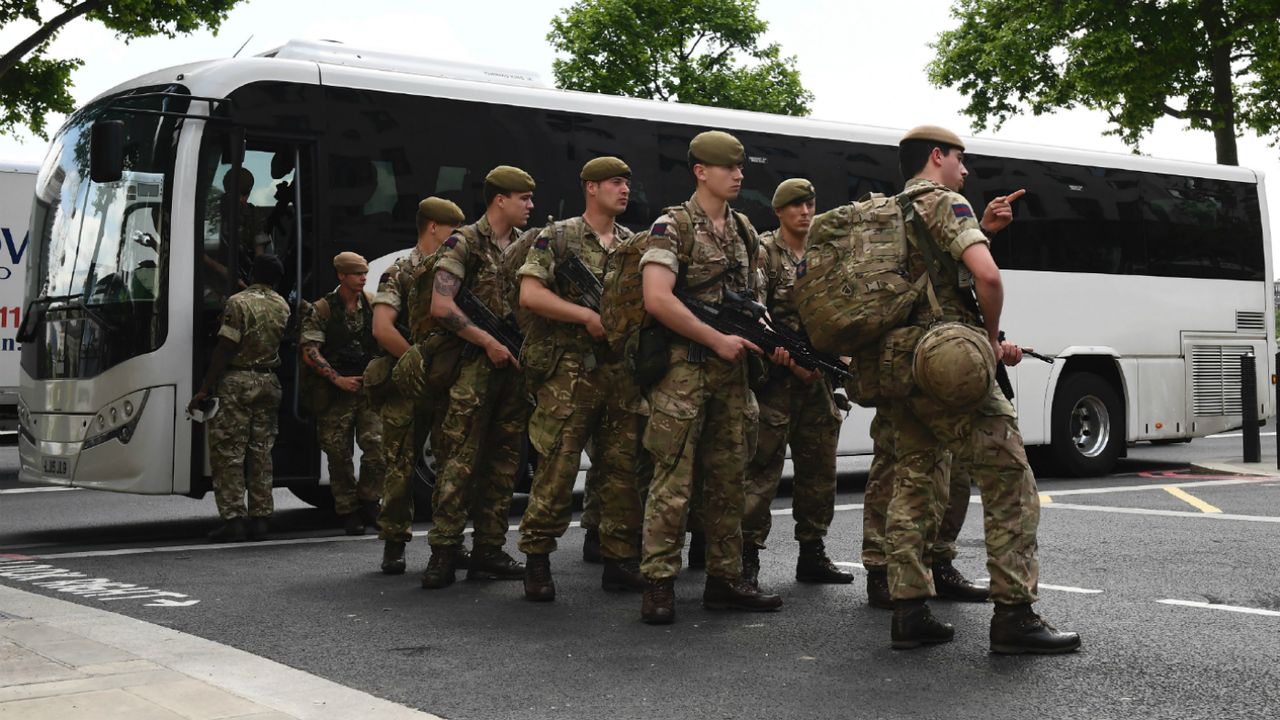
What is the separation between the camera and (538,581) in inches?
259

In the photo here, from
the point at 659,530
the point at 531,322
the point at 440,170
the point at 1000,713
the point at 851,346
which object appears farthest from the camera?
the point at 440,170

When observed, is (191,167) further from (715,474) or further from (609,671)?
(609,671)

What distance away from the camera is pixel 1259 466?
46.4 feet

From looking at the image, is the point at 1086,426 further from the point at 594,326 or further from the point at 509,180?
the point at 594,326

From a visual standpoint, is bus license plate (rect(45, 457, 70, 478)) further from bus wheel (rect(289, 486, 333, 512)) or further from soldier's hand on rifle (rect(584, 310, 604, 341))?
soldier's hand on rifle (rect(584, 310, 604, 341))

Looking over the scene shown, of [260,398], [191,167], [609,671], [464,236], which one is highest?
[191,167]

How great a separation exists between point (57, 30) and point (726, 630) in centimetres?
1652

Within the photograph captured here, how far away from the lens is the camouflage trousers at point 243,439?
896cm

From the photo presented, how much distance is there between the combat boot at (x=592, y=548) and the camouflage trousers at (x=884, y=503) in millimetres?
2021

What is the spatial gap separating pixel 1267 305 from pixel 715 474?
1104 cm

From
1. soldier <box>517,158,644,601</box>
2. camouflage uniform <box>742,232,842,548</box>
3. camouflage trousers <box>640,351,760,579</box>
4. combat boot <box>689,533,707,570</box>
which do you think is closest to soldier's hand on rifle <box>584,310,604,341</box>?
soldier <box>517,158,644,601</box>

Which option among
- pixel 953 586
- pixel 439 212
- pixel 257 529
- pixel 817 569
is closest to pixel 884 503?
pixel 953 586

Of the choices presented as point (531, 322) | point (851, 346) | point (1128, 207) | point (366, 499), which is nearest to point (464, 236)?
point (531, 322)

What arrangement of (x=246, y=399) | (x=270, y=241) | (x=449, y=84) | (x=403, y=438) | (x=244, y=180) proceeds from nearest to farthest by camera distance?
(x=403, y=438) < (x=246, y=399) < (x=244, y=180) < (x=270, y=241) < (x=449, y=84)
